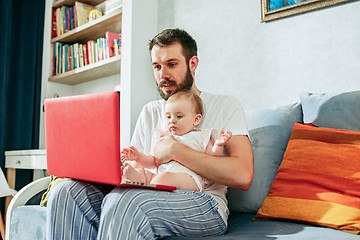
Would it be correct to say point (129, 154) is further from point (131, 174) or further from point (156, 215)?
point (156, 215)

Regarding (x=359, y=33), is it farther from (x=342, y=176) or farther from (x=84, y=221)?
(x=84, y=221)

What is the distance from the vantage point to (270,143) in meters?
1.36

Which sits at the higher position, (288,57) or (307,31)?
(307,31)

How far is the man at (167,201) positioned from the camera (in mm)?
844

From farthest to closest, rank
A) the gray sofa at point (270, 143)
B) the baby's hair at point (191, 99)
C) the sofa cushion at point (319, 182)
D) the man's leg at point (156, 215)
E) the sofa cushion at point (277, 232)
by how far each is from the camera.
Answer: the baby's hair at point (191, 99) → the gray sofa at point (270, 143) → the sofa cushion at point (319, 182) → the sofa cushion at point (277, 232) → the man's leg at point (156, 215)

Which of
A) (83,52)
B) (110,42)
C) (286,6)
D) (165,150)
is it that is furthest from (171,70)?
(83,52)

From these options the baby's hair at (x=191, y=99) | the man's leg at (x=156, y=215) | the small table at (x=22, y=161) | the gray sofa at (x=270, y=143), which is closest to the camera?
the man's leg at (x=156, y=215)

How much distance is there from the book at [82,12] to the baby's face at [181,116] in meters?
1.94

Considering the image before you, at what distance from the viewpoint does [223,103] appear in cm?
133

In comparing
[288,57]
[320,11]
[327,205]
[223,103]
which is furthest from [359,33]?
[327,205]

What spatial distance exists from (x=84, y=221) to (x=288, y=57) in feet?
4.17

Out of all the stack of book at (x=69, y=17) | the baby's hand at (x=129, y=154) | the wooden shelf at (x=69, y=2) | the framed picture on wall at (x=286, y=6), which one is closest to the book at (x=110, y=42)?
the stack of book at (x=69, y=17)

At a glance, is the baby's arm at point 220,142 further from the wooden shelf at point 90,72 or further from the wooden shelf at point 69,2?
the wooden shelf at point 69,2

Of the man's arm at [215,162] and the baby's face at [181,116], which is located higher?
the baby's face at [181,116]
